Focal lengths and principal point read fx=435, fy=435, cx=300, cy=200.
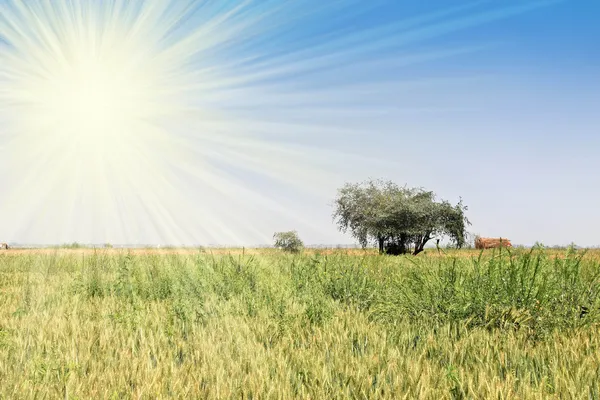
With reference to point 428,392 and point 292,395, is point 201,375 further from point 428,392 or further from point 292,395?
point 428,392

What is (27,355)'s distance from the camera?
4.70 meters

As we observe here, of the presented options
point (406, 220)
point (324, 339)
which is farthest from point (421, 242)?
point (324, 339)

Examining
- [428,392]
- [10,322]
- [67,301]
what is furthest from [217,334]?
[67,301]

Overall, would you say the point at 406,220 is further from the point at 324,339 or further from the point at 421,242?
the point at 324,339

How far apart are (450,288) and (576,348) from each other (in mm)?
1807

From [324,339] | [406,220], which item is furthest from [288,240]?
[324,339]

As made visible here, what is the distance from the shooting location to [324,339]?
15.9 ft

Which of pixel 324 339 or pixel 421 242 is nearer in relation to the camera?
pixel 324 339

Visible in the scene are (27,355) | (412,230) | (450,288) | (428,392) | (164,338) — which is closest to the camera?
(428,392)

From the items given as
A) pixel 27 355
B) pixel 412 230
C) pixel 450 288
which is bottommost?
pixel 27 355

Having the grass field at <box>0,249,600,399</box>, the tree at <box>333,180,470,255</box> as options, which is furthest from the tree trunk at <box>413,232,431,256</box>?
the grass field at <box>0,249,600,399</box>

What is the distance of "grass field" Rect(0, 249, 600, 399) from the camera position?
350cm

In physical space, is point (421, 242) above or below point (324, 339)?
above

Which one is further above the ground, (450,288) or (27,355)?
(450,288)
